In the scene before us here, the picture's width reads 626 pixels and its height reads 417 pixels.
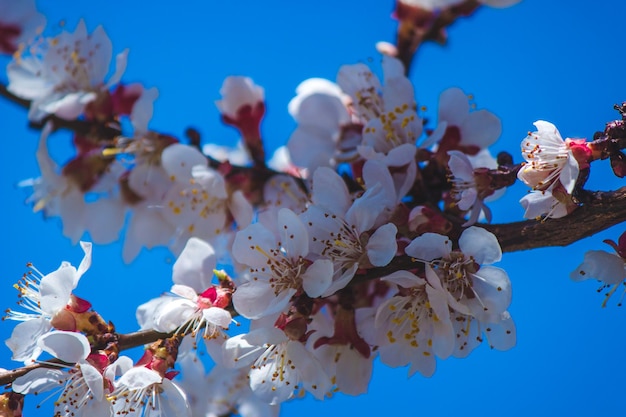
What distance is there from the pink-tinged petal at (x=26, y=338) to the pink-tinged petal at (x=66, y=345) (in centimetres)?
7

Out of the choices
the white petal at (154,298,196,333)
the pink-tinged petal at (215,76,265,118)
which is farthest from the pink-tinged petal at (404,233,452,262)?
the pink-tinged petal at (215,76,265,118)

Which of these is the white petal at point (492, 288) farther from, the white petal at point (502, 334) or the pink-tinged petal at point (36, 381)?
the pink-tinged petal at point (36, 381)

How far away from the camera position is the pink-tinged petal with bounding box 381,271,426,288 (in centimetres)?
100

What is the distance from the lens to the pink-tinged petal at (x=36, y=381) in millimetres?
995

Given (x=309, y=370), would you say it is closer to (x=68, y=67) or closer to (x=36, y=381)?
(x=36, y=381)

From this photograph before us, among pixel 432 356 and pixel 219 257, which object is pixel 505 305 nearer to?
pixel 432 356

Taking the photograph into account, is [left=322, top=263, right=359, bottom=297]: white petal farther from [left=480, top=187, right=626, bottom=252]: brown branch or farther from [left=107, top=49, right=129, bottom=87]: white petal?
[left=107, top=49, right=129, bottom=87]: white petal

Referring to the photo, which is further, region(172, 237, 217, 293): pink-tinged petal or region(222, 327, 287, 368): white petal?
region(172, 237, 217, 293): pink-tinged petal

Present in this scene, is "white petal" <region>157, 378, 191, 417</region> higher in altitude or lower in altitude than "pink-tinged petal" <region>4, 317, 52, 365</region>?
lower

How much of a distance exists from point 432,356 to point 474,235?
0.77ft

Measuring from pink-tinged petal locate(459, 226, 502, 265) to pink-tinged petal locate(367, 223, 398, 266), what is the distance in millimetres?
97

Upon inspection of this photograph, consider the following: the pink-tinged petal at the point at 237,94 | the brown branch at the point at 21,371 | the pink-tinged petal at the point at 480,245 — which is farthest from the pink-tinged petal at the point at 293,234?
the pink-tinged petal at the point at 237,94

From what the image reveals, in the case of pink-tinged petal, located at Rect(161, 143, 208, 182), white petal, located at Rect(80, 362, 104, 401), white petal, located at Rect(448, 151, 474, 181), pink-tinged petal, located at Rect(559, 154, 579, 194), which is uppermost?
pink-tinged petal, located at Rect(161, 143, 208, 182)

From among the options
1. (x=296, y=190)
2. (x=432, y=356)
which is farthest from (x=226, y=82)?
(x=432, y=356)
